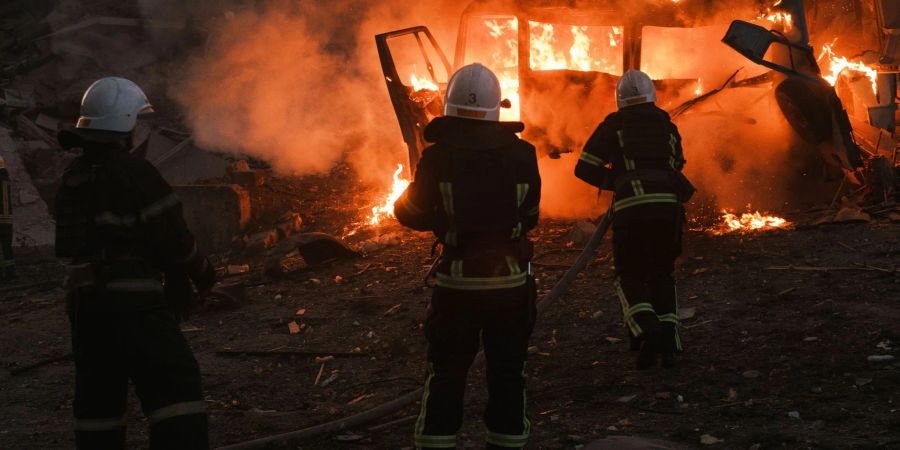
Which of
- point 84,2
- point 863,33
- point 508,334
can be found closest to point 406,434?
point 508,334

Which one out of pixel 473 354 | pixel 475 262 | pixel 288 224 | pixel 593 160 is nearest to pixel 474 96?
pixel 475 262

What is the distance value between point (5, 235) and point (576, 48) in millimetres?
6711

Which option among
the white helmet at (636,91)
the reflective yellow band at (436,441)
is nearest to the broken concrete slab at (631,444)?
the reflective yellow band at (436,441)

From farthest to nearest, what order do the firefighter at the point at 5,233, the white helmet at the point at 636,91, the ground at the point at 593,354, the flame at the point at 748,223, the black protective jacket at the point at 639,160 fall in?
1. the firefighter at the point at 5,233
2. the flame at the point at 748,223
3. the white helmet at the point at 636,91
4. the black protective jacket at the point at 639,160
5. the ground at the point at 593,354

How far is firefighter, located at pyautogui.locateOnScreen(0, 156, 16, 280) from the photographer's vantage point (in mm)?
9766

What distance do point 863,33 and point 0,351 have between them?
10877mm

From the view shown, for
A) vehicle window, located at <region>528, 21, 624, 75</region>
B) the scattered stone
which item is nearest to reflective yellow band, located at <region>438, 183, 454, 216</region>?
vehicle window, located at <region>528, 21, 624, 75</region>

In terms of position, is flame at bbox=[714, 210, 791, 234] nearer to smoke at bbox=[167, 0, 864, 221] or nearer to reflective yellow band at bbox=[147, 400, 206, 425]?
smoke at bbox=[167, 0, 864, 221]

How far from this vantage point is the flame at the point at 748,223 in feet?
25.9

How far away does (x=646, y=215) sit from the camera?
16.2 feet

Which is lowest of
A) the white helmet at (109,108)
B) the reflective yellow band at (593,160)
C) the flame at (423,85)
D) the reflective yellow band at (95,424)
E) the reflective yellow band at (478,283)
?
the reflective yellow band at (95,424)

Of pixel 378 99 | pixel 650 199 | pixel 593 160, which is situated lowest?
pixel 650 199

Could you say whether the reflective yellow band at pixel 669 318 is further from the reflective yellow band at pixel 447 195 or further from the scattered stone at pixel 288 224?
the scattered stone at pixel 288 224

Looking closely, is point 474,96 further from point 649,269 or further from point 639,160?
point 649,269
